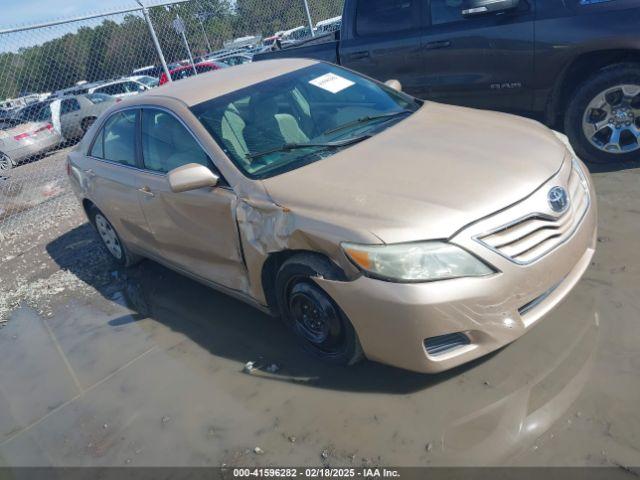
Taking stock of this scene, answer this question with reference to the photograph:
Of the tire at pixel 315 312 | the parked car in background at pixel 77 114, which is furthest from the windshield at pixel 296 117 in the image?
the parked car in background at pixel 77 114

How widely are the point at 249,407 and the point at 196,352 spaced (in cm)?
81

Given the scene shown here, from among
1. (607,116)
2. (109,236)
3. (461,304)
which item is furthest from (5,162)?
(461,304)

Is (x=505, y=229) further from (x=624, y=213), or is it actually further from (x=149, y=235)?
(x=149, y=235)

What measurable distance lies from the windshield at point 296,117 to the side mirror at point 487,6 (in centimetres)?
158

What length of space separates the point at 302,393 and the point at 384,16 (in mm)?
4507

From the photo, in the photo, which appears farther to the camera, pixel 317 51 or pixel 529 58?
pixel 317 51

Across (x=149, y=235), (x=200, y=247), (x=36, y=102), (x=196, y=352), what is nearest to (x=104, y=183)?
(x=149, y=235)

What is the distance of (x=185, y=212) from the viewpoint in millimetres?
3676

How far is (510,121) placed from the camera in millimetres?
3570

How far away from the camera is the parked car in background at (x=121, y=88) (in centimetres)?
1648

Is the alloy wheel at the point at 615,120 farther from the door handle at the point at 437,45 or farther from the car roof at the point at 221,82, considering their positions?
the car roof at the point at 221,82

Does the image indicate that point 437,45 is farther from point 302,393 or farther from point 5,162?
point 5,162

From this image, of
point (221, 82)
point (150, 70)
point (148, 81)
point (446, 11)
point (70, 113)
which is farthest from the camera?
point (150, 70)

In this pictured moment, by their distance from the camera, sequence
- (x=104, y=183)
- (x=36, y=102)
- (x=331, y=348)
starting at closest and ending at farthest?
1. (x=331, y=348)
2. (x=104, y=183)
3. (x=36, y=102)
